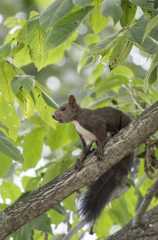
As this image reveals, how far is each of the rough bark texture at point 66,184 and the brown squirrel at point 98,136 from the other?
0.44 meters

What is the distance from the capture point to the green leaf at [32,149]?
114 inches

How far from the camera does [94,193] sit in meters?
2.80

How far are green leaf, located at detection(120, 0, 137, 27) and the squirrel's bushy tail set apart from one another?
1483 millimetres

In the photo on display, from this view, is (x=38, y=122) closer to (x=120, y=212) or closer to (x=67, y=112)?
(x=67, y=112)

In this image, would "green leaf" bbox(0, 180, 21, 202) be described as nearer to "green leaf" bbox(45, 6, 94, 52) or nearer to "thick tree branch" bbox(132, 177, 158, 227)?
"thick tree branch" bbox(132, 177, 158, 227)

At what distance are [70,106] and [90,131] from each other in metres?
0.43

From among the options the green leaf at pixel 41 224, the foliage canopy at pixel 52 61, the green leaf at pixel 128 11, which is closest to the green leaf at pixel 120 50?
the foliage canopy at pixel 52 61

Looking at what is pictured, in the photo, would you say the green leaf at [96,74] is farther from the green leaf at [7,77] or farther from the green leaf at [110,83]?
the green leaf at [7,77]

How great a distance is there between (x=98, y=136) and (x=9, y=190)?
1075 mm

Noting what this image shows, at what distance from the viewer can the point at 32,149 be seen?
9.60 feet

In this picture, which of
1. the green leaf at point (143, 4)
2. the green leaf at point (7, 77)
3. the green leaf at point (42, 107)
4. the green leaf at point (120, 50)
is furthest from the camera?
the green leaf at point (42, 107)

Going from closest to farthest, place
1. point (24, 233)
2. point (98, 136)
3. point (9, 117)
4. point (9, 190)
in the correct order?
point (9, 117) → point (24, 233) → point (98, 136) → point (9, 190)

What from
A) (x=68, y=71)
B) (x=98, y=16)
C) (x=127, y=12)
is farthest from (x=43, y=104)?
(x=68, y=71)

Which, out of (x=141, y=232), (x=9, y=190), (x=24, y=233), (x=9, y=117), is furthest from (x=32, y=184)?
(x=141, y=232)
